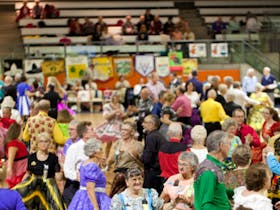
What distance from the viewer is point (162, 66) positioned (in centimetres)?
2441

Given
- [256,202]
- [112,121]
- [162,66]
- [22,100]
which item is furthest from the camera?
[162,66]

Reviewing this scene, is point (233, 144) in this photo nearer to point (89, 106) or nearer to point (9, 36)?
point (89, 106)

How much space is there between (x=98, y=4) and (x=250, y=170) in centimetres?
2521

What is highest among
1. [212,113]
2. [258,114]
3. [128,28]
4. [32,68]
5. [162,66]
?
→ [128,28]

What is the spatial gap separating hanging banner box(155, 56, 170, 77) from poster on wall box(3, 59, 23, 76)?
169 inches

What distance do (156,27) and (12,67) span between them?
6958 mm

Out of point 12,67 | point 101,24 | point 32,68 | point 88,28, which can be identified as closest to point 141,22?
point 101,24

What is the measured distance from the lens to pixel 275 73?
2491cm

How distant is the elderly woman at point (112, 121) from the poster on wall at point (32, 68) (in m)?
10.5

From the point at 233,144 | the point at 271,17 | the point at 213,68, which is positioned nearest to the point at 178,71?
the point at 213,68

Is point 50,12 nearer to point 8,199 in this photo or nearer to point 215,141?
point 215,141

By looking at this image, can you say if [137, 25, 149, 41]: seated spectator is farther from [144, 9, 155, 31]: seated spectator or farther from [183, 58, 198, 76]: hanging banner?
[183, 58, 198, 76]: hanging banner

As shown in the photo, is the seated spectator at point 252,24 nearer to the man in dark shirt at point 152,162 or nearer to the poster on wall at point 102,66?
the poster on wall at point 102,66

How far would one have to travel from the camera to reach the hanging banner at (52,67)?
2389cm
